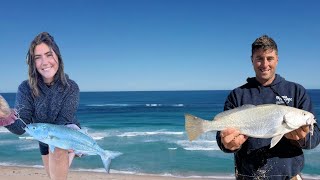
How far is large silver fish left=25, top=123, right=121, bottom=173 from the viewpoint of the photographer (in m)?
2.24

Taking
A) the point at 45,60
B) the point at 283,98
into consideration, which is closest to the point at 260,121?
the point at 283,98

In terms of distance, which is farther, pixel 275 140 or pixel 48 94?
pixel 275 140

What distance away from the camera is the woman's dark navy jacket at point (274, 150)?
3.52m

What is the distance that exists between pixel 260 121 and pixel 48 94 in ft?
5.37

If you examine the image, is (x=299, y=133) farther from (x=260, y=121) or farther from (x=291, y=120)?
(x=260, y=121)

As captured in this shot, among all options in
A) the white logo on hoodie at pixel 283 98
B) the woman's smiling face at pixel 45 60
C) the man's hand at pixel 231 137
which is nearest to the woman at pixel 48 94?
the woman's smiling face at pixel 45 60

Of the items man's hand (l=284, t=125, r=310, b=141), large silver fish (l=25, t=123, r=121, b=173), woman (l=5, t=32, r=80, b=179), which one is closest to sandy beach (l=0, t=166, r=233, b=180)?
man's hand (l=284, t=125, r=310, b=141)

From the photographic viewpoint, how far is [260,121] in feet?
10.1

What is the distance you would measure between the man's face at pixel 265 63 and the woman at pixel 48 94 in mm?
1752

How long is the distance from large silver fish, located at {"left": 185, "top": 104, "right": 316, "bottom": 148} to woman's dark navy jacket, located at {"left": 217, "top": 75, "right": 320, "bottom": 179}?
0.36 m

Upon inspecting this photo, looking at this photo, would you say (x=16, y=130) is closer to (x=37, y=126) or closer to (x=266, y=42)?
(x=37, y=126)

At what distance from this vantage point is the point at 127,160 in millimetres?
17078

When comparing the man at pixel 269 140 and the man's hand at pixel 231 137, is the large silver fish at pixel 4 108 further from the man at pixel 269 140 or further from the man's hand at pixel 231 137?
the man at pixel 269 140

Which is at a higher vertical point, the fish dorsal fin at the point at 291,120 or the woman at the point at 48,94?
the woman at the point at 48,94
